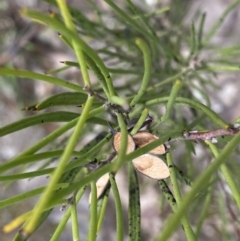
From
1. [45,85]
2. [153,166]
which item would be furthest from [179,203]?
[45,85]

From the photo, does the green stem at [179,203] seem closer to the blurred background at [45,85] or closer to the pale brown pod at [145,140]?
the pale brown pod at [145,140]

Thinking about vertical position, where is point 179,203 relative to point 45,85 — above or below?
below

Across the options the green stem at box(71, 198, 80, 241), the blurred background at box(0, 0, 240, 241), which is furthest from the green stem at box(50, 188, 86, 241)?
the blurred background at box(0, 0, 240, 241)

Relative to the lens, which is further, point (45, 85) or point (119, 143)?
point (45, 85)

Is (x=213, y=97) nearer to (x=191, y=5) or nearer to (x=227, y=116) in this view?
(x=227, y=116)

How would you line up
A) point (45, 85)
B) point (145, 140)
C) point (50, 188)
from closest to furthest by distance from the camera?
point (50, 188) → point (145, 140) → point (45, 85)

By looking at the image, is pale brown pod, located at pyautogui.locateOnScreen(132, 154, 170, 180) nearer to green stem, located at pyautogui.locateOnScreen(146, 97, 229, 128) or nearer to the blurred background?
green stem, located at pyautogui.locateOnScreen(146, 97, 229, 128)

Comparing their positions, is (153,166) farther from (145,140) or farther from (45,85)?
(45,85)
